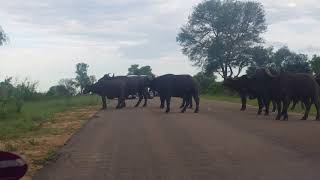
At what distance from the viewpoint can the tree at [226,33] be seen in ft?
252

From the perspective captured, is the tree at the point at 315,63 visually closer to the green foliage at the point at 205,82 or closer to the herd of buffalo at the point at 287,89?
the green foliage at the point at 205,82

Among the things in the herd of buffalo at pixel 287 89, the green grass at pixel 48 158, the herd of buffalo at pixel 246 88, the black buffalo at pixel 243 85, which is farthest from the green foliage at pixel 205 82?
the green grass at pixel 48 158

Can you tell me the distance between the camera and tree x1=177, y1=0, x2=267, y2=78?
7675 cm

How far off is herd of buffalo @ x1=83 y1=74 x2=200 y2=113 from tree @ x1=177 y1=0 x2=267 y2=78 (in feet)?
131

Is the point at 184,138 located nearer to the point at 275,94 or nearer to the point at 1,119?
the point at 275,94

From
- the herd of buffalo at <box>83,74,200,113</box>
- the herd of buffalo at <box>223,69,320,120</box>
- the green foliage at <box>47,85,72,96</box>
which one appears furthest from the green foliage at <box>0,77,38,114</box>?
the green foliage at <box>47,85,72,96</box>

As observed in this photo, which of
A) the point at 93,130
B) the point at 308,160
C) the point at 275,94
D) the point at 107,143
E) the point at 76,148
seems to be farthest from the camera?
the point at 275,94

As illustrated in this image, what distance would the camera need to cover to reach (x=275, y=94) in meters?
25.2

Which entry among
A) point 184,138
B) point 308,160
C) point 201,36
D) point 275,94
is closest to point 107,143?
point 184,138

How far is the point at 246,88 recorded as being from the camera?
31.6 m

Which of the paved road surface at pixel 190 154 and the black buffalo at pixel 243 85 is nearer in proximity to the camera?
the paved road surface at pixel 190 154

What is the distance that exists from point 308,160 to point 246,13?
6777 centimetres

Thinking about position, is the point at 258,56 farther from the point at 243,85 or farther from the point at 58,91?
the point at 243,85

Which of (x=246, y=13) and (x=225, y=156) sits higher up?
(x=246, y=13)
